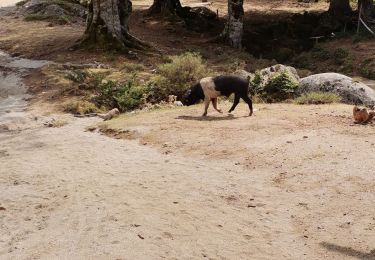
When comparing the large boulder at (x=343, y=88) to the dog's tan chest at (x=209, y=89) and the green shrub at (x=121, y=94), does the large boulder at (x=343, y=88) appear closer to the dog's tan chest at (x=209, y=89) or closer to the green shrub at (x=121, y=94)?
the dog's tan chest at (x=209, y=89)

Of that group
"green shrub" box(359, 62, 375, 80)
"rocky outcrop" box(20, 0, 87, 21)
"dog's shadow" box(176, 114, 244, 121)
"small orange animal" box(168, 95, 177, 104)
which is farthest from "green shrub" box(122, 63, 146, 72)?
"rocky outcrop" box(20, 0, 87, 21)

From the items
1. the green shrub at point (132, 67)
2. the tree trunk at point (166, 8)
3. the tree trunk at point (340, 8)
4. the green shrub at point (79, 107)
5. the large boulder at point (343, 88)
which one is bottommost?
the green shrub at point (79, 107)

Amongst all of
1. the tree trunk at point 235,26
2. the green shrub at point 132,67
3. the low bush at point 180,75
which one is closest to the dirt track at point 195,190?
the low bush at point 180,75

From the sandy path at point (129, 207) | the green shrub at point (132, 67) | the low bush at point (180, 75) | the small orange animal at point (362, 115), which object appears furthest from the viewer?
the green shrub at point (132, 67)

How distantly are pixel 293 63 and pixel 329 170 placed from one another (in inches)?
568

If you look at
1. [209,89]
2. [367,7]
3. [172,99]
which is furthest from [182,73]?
[367,7]

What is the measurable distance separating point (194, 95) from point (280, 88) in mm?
3468

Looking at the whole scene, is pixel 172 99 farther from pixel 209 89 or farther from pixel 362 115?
pixel 362 115

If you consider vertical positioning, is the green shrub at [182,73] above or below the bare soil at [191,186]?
above

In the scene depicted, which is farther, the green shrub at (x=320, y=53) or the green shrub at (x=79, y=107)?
the green shrub at (x=320, y=53)

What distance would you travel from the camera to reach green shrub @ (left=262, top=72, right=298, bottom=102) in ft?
48.3

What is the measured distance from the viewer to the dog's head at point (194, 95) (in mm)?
12312

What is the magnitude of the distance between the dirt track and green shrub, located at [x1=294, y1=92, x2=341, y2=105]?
140 centimetres

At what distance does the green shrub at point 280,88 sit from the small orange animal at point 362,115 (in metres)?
3.71
